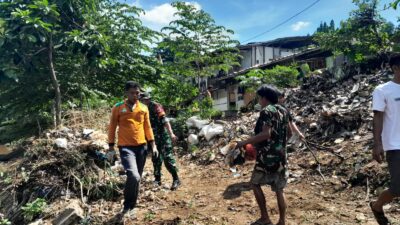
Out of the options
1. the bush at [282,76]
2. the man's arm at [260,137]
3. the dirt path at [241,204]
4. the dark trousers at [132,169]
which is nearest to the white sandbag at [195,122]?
the dirt path at [241,204]

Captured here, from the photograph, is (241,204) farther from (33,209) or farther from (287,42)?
(287,42)

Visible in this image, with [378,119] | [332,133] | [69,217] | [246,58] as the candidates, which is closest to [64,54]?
[69,217]

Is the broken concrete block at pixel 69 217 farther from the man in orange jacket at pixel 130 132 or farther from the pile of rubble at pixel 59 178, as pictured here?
the man in orange jacket at pixel 130 132

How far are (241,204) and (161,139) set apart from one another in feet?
6.02

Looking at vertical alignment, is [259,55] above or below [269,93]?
above

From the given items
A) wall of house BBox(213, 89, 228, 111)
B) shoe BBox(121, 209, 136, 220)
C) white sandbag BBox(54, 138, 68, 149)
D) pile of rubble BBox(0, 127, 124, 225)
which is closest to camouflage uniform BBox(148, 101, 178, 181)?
pile of rubble BBox(0, 127, 124, 225)

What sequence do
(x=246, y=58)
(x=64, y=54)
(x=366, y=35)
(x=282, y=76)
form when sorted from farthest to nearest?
(x=246, y=58)
(x=282, y=76)
(x=366, y=35)
(x=64, y=54)

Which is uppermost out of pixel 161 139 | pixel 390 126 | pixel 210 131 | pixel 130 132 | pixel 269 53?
pixel 269 53

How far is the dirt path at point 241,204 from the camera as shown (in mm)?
4238

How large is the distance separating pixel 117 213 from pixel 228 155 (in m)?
3.22

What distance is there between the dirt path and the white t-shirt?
4.14 feet

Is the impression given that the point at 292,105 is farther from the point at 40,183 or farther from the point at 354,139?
the point at 40,183

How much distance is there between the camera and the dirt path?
13.9 feet

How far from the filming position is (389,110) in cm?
312
